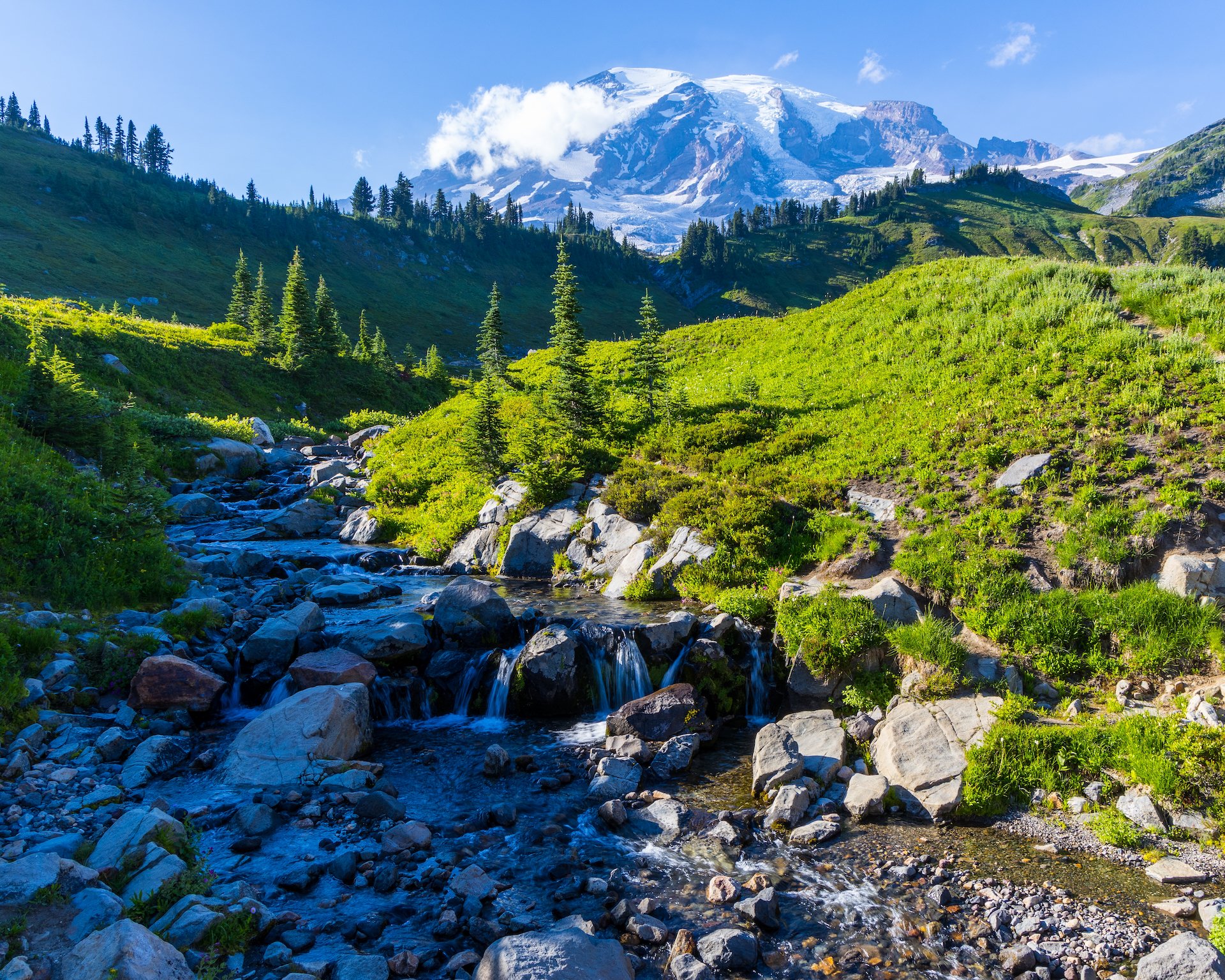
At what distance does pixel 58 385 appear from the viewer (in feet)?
74.2

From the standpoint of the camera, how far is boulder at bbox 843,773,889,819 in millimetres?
10141

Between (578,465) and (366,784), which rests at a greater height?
(578,465)

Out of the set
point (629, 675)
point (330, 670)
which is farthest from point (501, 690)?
point (330, 670)

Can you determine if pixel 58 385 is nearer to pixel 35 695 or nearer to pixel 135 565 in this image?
pixel 135 565

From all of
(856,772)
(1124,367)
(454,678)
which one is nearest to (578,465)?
(454,678)

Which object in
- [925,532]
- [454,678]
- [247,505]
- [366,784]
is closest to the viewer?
[366,784]

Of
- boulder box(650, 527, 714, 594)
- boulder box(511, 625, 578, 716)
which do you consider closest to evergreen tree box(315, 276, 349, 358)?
boulder box(650, 527, 714, 594)

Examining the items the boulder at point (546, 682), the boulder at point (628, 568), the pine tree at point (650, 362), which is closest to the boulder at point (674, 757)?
the boulder at point (546, 682)

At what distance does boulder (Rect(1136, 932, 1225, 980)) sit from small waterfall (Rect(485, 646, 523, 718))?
36.8ft

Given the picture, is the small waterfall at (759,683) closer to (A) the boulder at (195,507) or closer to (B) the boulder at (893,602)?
(B) the boulder at (893,602)

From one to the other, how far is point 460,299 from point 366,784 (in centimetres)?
17924

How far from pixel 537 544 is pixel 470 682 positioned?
28.0 feet

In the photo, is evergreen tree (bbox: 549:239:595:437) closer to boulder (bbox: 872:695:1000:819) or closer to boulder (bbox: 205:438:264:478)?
boulder (bbox: 872:695:1000:819)

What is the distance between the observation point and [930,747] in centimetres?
1109
